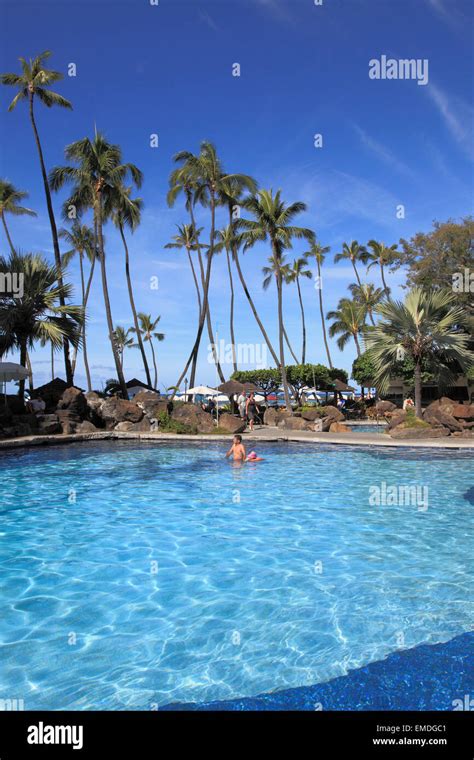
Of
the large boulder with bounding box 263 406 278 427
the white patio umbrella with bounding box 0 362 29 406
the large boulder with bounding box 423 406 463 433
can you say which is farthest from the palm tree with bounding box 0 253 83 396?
the large boulder with bounding box 423 406 463 433

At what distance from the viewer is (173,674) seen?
14.5ft

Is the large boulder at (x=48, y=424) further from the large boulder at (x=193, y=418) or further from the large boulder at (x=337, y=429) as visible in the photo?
the large boulder at (x=337, y=429)

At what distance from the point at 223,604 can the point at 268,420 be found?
23451 millimetres

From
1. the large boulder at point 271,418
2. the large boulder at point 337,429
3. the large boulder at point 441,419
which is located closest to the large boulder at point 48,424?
the large boulder at point 271,418

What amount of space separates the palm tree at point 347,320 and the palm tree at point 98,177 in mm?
26247

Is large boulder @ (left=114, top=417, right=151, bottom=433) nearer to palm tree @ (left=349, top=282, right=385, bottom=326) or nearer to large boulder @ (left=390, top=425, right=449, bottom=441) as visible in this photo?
large boulder @ (left=390, top=425, right=449, bottom=441)

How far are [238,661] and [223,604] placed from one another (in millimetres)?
1278

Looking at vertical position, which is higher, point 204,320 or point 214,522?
point 204,320

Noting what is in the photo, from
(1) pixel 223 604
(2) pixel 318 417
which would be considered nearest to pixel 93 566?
(1) pixel 223 604

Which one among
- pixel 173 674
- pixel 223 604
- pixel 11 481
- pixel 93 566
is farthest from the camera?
pixel 11 481

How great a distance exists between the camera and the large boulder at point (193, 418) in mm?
23772
